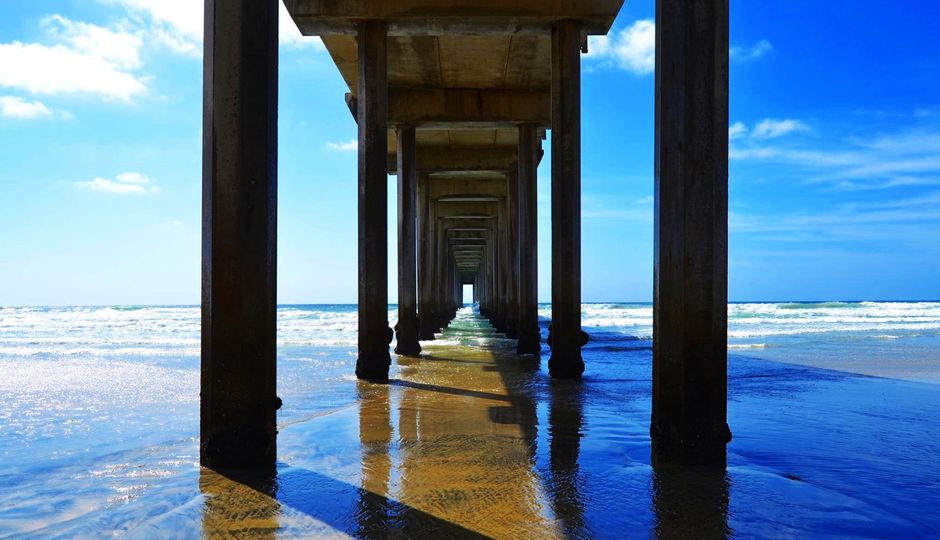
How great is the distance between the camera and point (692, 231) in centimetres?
413

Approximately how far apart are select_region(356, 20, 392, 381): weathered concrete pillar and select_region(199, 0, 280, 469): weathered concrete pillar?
17.9 feet

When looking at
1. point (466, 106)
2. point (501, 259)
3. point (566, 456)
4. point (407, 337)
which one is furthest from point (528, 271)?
point (501, 259)

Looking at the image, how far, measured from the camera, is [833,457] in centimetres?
477

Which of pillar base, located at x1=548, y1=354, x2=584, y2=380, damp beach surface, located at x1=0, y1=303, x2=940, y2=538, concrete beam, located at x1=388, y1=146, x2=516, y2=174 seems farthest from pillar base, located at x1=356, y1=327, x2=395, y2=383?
concrete beam, located at x1=388, y1=146, x2=516, y2=174

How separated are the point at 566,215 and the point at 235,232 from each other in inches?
265

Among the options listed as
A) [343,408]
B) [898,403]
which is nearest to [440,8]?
[343,408]

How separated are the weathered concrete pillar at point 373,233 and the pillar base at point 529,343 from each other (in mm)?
4381

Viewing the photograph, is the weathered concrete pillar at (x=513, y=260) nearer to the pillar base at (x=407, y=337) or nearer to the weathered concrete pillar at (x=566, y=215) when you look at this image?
the pillar base at (x=407, y=337)

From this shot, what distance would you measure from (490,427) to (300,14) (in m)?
7.50

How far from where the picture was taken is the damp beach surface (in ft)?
10.8

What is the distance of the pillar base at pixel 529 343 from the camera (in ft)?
45.0

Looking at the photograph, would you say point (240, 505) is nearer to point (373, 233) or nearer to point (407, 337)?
point (373, 233)

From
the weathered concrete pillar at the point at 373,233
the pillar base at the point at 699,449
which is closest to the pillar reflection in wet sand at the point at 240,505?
the pillar base at the point at 699,449

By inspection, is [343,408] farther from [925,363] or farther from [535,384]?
[925,363]
